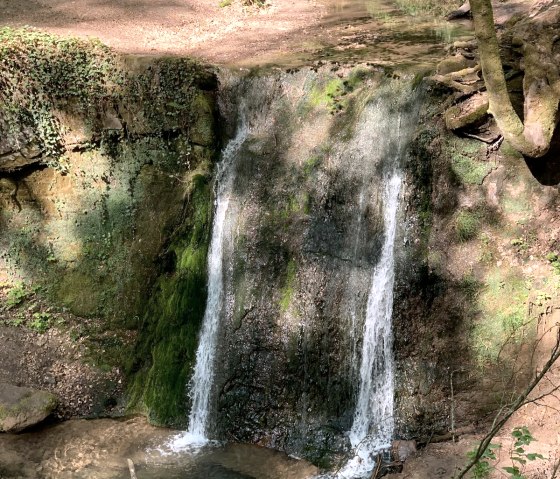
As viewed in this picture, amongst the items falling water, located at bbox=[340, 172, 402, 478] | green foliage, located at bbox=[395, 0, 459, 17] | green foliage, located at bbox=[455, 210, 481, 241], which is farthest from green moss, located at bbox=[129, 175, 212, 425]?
green foliage, located at bbox=[395, 0, 459, 17]

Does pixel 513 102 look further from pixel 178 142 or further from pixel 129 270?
pixel 129 270

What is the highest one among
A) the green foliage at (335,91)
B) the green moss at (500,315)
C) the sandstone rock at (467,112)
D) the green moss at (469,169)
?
the green foliage at (335,91)

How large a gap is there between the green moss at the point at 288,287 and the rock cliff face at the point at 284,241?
0.03 metres

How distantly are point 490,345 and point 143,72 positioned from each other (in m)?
7.07

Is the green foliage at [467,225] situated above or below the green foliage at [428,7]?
below

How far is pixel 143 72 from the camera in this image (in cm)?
1052

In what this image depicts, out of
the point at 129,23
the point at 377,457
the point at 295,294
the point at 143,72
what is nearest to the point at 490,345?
the point at 377,457

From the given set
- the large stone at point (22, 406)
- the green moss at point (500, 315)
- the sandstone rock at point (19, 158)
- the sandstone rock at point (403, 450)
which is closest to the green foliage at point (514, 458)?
the sandstone rock at point (403, 450)

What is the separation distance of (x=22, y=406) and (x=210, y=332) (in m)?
3.00

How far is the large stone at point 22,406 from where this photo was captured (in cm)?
907

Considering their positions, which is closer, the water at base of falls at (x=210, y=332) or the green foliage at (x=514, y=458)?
the green foliage at (x=514, y=458)

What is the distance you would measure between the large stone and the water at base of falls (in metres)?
2.04

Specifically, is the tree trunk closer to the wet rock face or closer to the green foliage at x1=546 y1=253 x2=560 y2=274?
the green foliage at x1=546 y1=253 x2=560 y2=274

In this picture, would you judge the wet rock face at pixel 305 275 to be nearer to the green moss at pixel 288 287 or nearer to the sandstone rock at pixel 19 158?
the green moss at pixel 288 287
